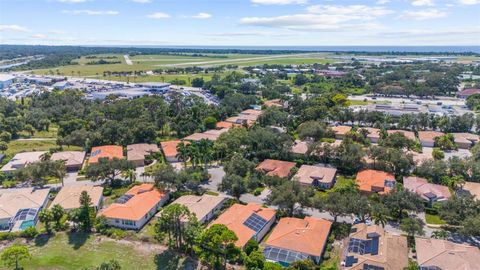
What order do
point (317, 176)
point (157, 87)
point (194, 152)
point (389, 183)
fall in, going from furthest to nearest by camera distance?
1. point (157, 87)
2. point (194, 152)
3. point (317, 176)
4. point (389, 183)

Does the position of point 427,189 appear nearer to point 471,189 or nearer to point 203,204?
point 471,189

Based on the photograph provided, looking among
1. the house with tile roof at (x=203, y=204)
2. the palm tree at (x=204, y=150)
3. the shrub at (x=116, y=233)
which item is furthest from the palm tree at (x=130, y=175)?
the shrub at (x=116, y=233)

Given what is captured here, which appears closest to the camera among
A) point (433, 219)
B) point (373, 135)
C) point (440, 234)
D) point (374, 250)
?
point (374, 250)

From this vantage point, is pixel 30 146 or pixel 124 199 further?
pixel 30 146

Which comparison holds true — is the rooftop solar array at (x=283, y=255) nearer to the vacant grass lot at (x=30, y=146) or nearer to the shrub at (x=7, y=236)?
the shrub at (x=7, y=236)

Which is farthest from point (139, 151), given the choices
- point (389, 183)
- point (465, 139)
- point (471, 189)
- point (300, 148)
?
point (465, 139)

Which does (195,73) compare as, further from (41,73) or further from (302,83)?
(41,73)
